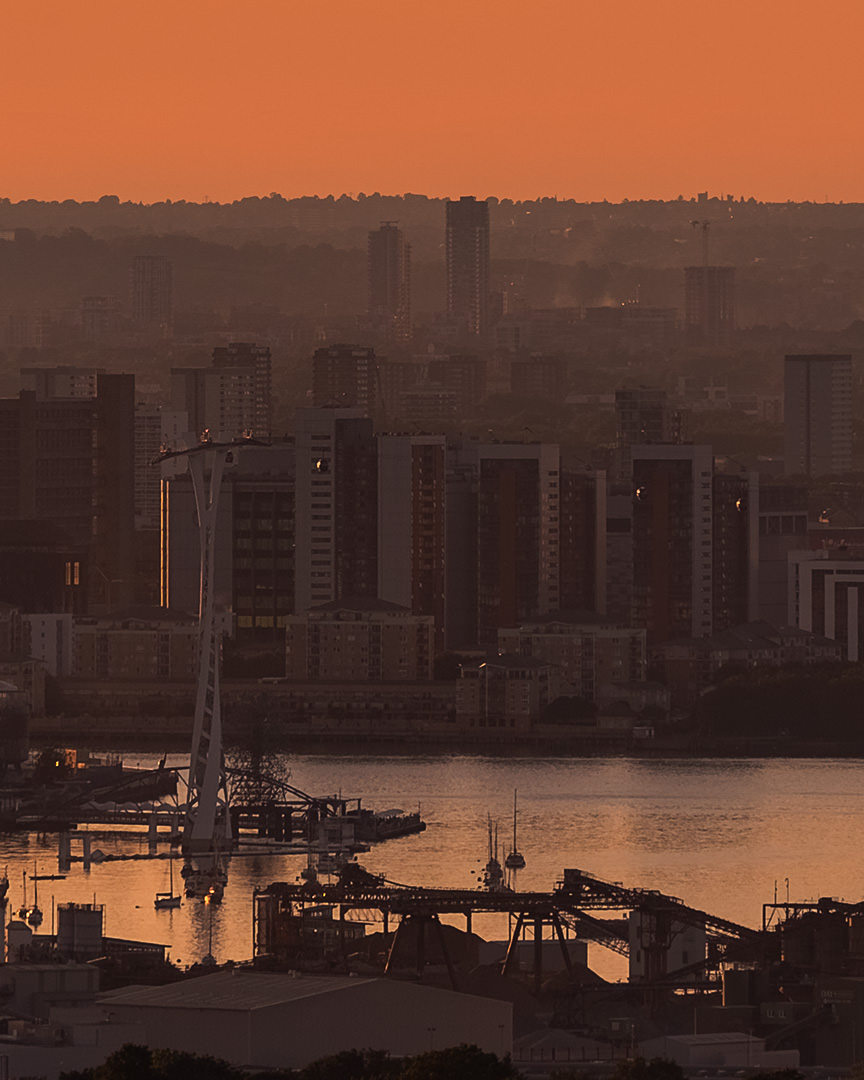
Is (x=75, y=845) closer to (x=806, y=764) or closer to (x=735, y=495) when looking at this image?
(x=806, y=764)

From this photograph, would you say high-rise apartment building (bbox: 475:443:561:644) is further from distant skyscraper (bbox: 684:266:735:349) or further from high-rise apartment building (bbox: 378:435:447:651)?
distant skyscraper (bbox: 684:266:735:349)

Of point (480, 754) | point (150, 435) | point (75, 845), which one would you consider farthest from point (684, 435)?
point (75, 845)

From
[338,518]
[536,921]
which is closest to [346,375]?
[338,518]

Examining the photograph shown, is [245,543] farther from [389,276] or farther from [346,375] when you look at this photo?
[389,276]

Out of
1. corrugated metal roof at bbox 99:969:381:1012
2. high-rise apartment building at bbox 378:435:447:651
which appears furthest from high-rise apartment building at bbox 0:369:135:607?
corrugated metal roof at bbox 99:969:381:1012

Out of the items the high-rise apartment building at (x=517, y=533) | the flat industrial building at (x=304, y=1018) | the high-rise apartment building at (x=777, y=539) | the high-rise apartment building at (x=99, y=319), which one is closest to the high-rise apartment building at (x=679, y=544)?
the high-rise apartment building at (x=517, y=533)

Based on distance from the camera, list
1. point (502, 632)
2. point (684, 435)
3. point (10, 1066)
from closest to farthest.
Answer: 1. point (10, 1066)
2. point (502, 632)
3. point (684, 435)
